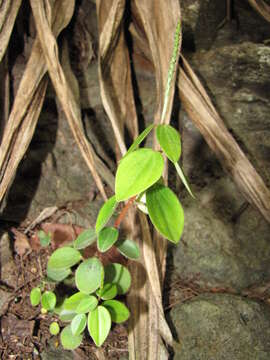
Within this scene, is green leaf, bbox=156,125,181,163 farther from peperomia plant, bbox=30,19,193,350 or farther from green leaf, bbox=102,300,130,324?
green leaf, bbox=102,300,130,324

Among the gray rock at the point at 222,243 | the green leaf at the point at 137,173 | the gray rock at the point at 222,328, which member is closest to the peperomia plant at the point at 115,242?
the green leaf at the point at 137,173

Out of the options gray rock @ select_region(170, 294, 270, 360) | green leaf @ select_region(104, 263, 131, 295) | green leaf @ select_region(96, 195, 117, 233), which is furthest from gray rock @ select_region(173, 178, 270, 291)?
green leaf @ select_region(96, 195, 117, 233)

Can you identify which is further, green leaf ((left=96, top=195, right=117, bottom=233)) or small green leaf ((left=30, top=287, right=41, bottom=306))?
small green leaf ((left=30, top=287, right=41, bottom=306))

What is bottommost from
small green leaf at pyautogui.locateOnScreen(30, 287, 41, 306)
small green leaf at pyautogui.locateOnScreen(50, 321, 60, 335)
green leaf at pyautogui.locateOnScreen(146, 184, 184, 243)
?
small green leaf at pyautogui.locateOnScreen(50, 321, 60, 335)

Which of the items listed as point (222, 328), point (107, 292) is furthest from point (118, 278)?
point (222, 328)

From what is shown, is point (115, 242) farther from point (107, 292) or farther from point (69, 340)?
point (69, 340)

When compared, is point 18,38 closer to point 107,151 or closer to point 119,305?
point 107,151

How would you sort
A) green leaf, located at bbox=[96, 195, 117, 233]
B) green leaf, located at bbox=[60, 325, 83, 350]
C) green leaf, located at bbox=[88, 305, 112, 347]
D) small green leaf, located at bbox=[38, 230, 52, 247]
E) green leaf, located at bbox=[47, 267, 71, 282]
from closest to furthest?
green leaf, located at bbox=[96, 195, 117, 233]
green leaf, located at bbox=[88, 305, 112, 347]
green leaf, located at bbox=[60, 325, 83, 350]
green leaf, located at bbox=[47, 267, 71, 282]
small green leaf, located at bbox=[38, 230, 52, 247]

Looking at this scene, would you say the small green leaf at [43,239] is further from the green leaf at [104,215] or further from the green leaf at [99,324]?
the green leaf at [104,215]
